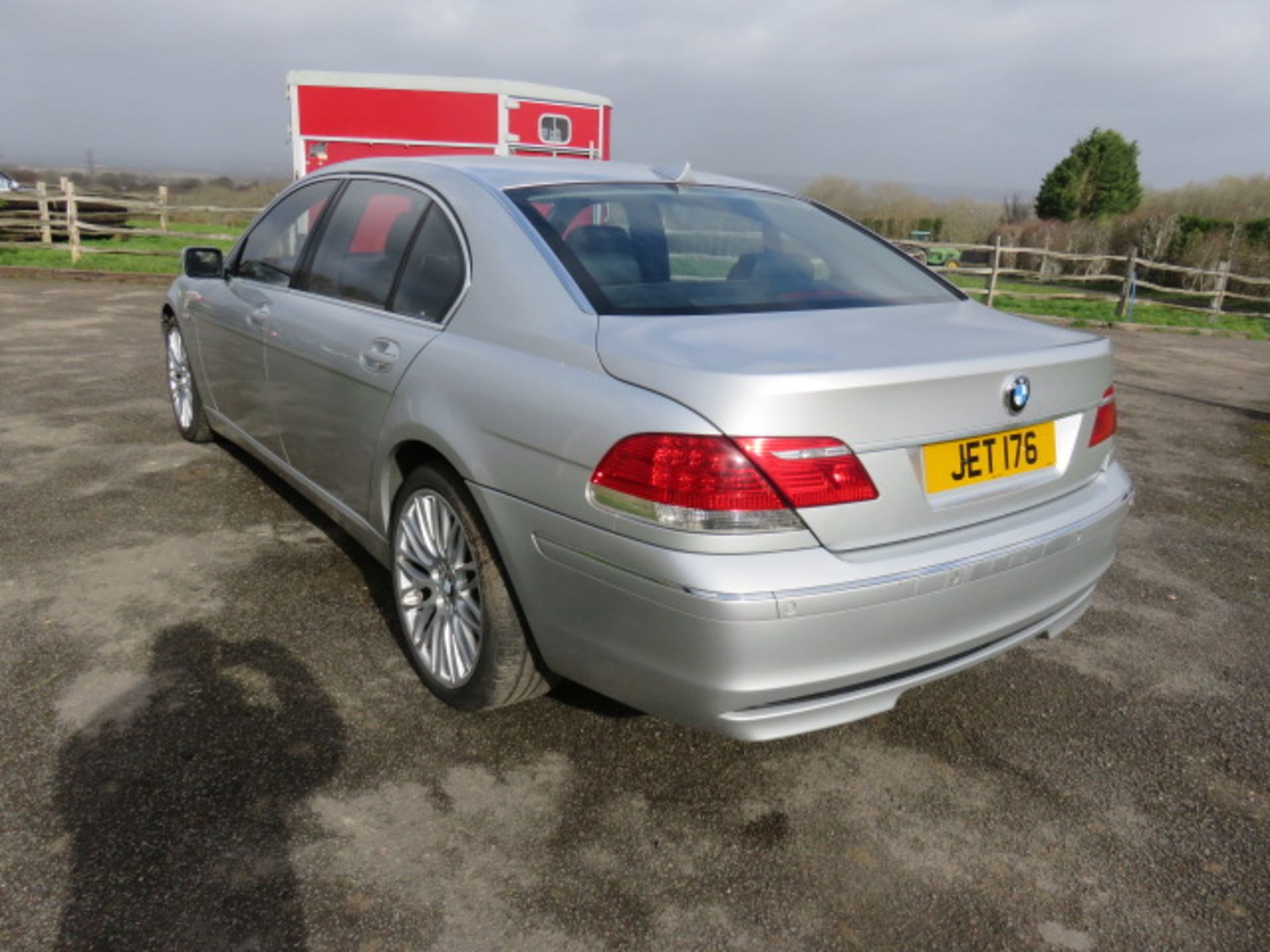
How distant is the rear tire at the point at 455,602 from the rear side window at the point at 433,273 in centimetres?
48

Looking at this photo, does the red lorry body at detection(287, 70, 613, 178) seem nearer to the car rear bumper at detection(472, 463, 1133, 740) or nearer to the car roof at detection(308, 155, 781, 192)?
the car roof at detection(308, 155, 781, 192)

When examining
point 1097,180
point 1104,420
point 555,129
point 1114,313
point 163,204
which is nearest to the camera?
point 1104,420

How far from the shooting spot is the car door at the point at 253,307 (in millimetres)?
3805

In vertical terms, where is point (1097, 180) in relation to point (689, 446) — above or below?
above

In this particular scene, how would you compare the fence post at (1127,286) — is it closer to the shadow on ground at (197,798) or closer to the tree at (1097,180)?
the shadow on ground at (197,798)

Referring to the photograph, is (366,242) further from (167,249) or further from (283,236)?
(167,249)

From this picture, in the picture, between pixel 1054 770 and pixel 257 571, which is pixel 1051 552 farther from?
pixel 257 571

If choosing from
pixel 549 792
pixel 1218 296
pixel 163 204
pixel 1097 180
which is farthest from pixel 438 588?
pixel 1097 180

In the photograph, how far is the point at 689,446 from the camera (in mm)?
1973

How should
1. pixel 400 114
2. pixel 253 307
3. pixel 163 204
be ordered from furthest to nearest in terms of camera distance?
pixel 163 204 < pixel 400 114 < pixel 253 307

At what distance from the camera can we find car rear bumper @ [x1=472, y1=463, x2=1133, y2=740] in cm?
198

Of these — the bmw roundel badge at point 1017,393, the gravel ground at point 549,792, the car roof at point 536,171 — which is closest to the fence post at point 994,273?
the gravel ground at point 549,792

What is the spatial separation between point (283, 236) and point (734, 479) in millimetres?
2854

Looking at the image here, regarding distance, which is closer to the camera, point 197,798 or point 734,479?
point 734,479
